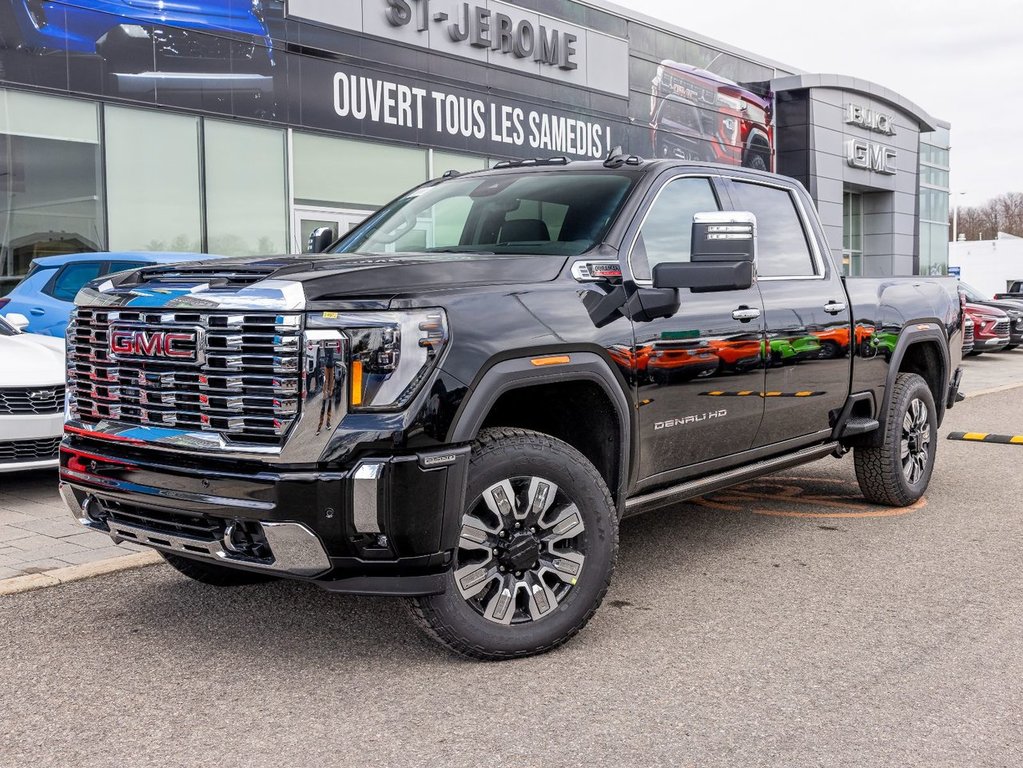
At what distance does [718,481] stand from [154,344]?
2668mm

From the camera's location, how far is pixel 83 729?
352cm

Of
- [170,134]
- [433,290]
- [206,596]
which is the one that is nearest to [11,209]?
[170,134]

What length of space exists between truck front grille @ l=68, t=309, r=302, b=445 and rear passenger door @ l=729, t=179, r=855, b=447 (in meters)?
2.63

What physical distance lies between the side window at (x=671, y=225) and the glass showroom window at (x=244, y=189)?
12833 millimetres

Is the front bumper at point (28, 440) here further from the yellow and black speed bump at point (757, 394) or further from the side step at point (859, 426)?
the side step at point (859, 426)

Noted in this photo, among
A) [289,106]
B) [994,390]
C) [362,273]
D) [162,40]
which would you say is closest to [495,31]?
[289,106]

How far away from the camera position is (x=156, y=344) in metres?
3.93

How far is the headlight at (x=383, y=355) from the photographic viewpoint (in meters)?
3.69

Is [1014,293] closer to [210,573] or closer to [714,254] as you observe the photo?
[714,254]

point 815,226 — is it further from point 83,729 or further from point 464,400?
point 83,729

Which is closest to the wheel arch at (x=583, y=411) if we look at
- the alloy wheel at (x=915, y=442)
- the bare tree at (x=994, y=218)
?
the alloy wheel at (x=915, y=442)

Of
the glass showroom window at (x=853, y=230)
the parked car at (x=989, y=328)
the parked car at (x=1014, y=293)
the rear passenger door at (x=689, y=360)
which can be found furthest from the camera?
the glass showroom window at (x=853, y=230)

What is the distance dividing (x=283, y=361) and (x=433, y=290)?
0.58 metres

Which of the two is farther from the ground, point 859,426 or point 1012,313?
point 1012,313
